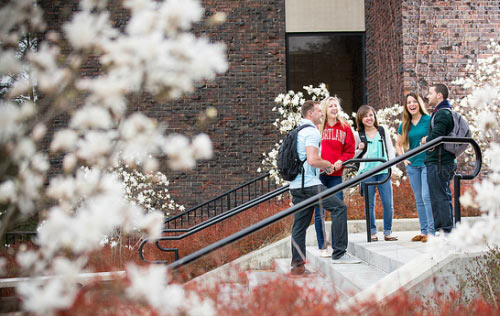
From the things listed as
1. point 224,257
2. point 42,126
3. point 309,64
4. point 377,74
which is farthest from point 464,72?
point 42,126

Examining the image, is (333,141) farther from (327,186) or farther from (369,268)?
(369,268)

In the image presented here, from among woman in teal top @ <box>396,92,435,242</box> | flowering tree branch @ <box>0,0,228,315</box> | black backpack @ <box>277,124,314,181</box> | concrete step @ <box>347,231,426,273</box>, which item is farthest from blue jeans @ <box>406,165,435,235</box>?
flowering tree branch @ <box>0,0,228,315</box>

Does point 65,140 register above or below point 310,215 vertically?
above

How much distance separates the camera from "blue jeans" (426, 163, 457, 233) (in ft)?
16.1

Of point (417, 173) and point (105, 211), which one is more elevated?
point (105, 211)

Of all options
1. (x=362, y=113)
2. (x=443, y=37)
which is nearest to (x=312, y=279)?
(x=362, y=113)

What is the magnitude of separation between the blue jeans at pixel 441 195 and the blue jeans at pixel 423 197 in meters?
0.34

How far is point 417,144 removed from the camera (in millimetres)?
5562

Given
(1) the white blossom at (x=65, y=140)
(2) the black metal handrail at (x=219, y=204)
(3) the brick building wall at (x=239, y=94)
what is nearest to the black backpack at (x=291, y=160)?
(1) the white blossom at (x=65, y=140)

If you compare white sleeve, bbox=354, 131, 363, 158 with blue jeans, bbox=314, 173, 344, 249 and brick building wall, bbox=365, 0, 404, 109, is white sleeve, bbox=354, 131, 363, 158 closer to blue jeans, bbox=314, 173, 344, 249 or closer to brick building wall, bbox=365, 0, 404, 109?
blue jeans, bbox=314, 173, 344, 249

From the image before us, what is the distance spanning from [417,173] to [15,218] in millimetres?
4605

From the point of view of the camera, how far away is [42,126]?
1683 millimetres

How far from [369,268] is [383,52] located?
6.81 meters

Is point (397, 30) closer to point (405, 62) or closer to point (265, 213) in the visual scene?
point (405, 62)
